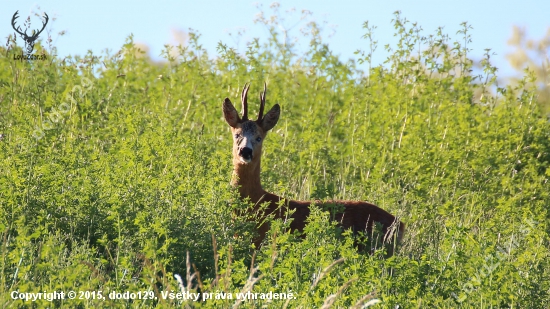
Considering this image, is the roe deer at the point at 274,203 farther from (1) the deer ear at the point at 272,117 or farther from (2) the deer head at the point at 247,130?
(1) the deer ear at the point at 272,117

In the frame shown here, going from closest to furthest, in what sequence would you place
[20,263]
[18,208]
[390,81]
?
1. [20,263]
2. [18,208]
3. [390,81]

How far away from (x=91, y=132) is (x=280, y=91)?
3466mm

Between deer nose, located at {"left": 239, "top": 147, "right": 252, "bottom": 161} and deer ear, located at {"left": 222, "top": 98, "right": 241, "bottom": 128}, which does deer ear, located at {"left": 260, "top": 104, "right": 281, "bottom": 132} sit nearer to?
deer ear, located at {"left": 222, "top": 98, "right": 241, "bottom": 128}

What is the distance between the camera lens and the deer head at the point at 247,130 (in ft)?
27.1

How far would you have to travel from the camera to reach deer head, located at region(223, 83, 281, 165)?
8.26 m

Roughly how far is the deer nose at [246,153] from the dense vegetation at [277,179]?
0.55 feet

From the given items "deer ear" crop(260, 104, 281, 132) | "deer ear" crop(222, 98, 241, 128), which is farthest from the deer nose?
"deer ear" crop(260, 104, 281, 132)

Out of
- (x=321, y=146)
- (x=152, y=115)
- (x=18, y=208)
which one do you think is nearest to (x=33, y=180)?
(x=18, y=208)

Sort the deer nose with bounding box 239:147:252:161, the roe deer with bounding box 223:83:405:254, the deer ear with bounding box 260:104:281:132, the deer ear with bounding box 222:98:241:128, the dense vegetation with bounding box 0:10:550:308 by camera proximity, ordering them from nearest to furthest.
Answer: the dense vegetation with bounding box 0:10:550:308, the roe deer with bounding box 223:83:405:254, the deer nose with bounding box 239:147:252:161, the deer ear with bounding box 222:98:241:128, the deer ear with bounding box 260:104:281:132

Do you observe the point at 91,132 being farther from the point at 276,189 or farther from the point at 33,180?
the point at 33,180

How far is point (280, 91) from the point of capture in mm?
12586

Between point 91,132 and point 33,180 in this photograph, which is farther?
point 91,132

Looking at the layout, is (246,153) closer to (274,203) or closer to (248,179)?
(248,179)

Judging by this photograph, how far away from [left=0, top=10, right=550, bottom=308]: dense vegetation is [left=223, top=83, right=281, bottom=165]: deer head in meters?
0.19
